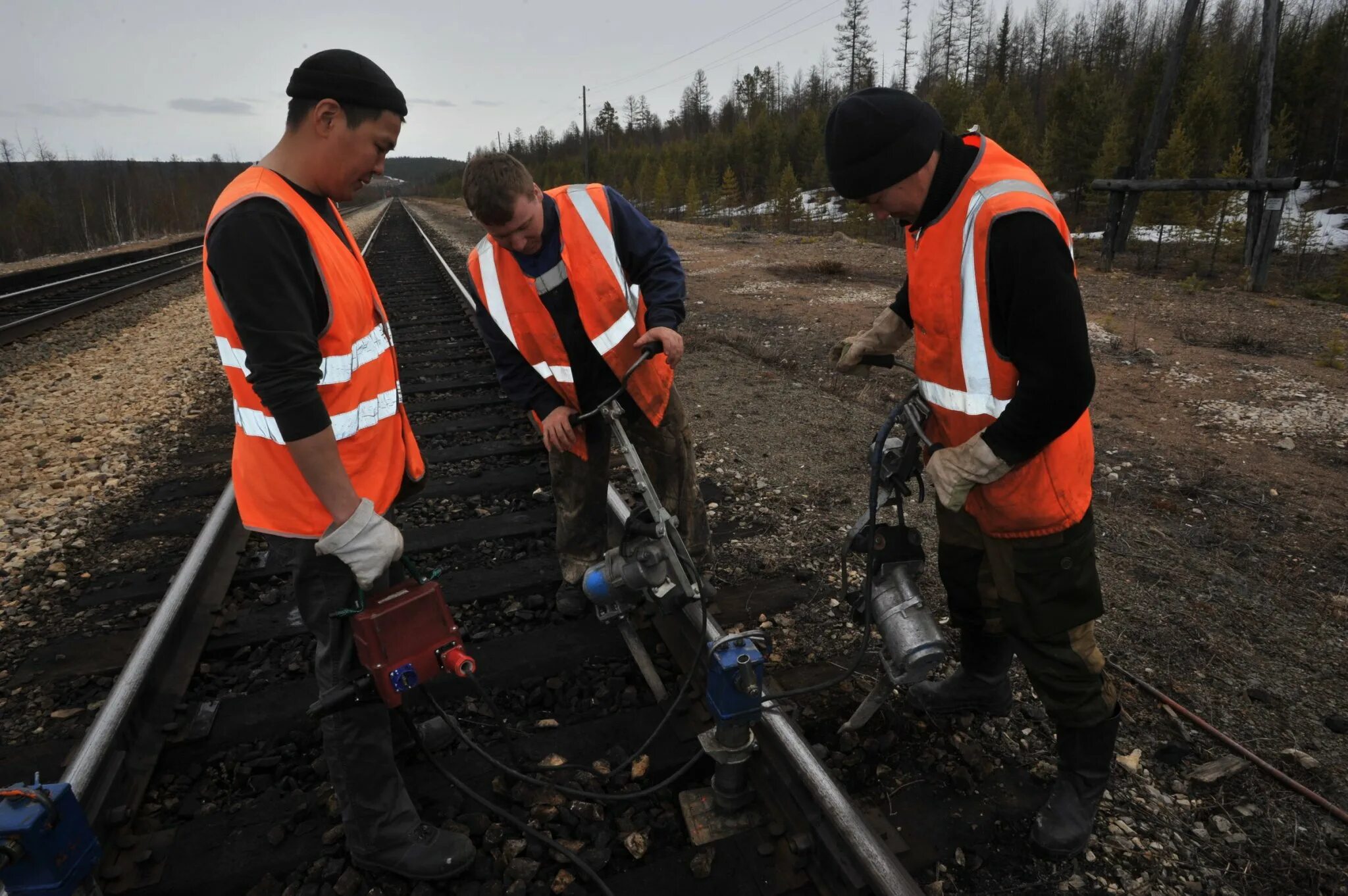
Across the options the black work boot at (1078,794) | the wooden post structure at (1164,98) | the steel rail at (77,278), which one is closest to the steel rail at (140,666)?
the black work boot at (1078,794)

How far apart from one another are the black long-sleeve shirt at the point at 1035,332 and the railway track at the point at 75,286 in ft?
37.7

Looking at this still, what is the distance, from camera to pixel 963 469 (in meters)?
1.99

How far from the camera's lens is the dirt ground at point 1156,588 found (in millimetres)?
2227

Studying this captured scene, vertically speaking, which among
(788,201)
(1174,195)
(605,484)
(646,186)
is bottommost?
(605,484)

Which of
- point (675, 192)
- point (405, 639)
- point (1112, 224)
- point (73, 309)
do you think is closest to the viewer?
point (405, 639)

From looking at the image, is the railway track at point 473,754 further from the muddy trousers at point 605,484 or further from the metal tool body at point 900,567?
the metal tool body at point 900,567

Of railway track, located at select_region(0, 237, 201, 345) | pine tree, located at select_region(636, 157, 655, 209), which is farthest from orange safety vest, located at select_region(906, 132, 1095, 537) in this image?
pine tree, located at select_region(636, 157, 655, 209)

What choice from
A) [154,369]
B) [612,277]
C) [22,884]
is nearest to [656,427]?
[612,277]

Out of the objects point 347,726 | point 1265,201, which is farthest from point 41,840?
point 1265,201

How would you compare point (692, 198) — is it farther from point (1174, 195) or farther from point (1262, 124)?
A: point (1262, 124)

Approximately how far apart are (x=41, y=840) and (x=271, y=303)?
1344mm

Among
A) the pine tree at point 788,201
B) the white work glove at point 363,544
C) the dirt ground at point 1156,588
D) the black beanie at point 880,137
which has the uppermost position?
the pine tree at point 788,201

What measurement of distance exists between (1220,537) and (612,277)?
11.8ft

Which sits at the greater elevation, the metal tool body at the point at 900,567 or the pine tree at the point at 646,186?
the pine tree at the point at 646,186
